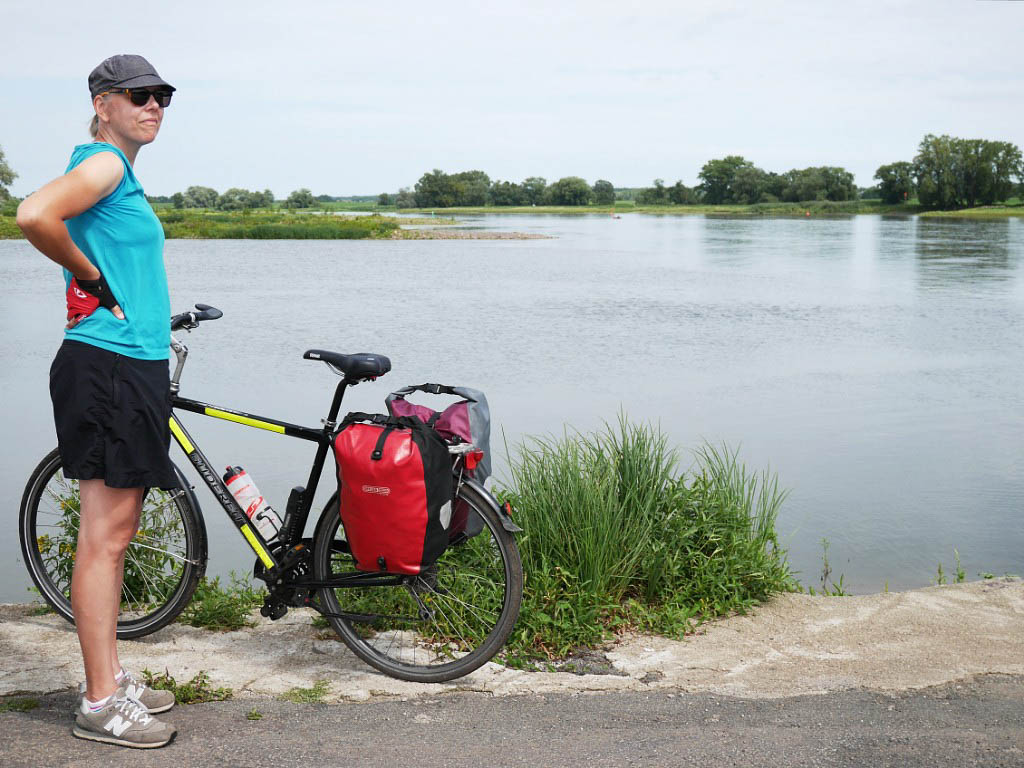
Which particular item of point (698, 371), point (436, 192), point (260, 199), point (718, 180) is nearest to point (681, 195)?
point (718, 180)

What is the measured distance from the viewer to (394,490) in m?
3.19

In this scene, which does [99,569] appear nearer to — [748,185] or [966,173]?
[966,173]

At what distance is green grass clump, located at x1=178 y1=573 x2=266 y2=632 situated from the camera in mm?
3912

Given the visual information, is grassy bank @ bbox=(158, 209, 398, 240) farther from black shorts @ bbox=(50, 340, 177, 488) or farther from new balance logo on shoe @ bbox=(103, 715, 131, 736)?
new balance logo on shoe @ bbox=(103, 715, 131, 736)

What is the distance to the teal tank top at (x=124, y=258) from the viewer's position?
2758 mm

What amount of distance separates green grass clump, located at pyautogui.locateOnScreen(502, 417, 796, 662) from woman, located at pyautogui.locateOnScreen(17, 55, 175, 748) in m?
1.39

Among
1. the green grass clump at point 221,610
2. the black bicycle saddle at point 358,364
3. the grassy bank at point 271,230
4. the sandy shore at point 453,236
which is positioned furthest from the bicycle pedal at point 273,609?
the sandy shore at point 453,236

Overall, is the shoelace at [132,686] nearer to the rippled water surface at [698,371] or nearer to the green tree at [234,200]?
the rippled water surface at [698,371]

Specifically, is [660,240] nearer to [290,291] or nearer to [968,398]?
[290,291]

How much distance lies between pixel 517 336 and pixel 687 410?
200 inches

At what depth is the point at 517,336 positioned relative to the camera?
A: 47.5 ft

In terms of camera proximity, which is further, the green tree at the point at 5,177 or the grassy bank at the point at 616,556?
the green tree at the point at 5,177

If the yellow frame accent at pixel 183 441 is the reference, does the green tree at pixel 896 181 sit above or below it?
above

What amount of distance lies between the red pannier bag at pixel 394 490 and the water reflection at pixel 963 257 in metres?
20.6
